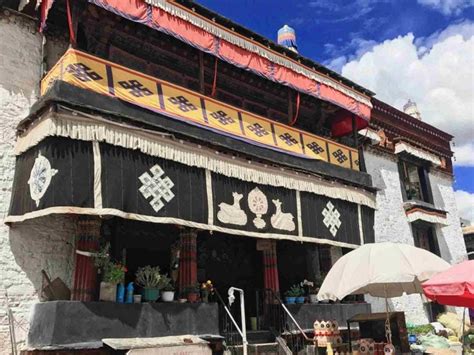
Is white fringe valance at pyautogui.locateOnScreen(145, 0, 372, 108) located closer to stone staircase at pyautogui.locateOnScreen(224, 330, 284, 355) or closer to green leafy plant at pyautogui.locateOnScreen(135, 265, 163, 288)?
green leafy plant at pyautogui.locateOnScreen(135, 265, 163, 288)

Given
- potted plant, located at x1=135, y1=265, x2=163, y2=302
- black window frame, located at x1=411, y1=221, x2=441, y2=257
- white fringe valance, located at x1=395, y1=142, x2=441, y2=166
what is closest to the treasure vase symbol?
potted plant, located at x1=135, y1=265, x2=163, y2=302

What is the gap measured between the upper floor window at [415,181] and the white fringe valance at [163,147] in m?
7.34

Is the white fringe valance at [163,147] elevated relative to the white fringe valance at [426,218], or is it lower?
lower

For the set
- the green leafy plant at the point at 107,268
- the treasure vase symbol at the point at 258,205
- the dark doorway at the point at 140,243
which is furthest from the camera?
the treasure vase symbol at the point at 258,205

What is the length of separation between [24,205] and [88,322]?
2206mm

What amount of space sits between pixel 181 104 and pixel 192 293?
3.79 metres

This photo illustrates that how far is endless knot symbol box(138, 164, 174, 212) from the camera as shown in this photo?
7.96 m

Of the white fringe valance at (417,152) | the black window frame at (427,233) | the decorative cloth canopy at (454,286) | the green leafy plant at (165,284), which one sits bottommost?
the decorative cloth canopy at (454,286)

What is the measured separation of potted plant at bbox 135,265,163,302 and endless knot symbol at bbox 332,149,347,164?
6837mm

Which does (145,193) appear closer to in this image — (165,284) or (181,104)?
(165,284)

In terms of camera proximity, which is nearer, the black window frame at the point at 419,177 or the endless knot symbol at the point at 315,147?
the endless knot symbol at the point at 315,147

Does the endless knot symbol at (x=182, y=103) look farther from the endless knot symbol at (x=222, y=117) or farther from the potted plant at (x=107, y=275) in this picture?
the potted plant at (x=107, y=275)

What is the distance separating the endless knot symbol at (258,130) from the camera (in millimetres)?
10784

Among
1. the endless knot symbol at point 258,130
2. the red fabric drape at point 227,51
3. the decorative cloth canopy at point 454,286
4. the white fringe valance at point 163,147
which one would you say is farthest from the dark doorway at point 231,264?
the decorative cloth canopy at point 454,286
